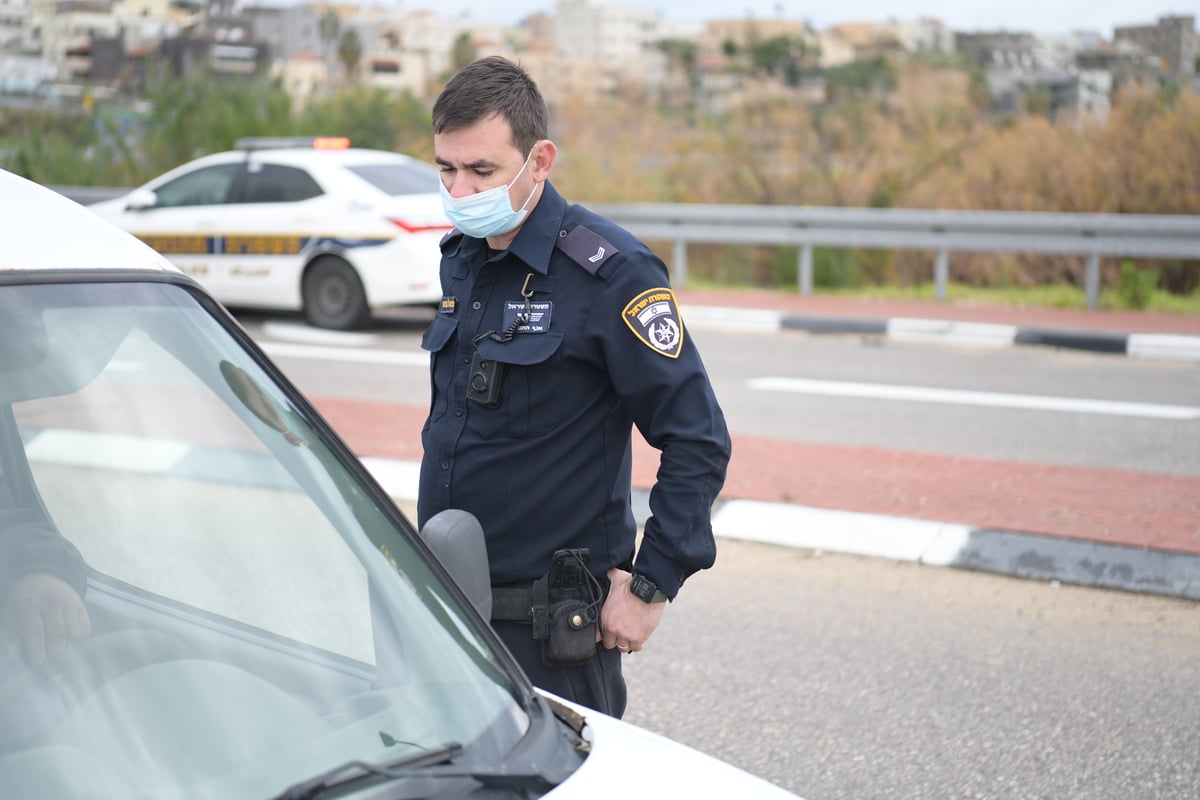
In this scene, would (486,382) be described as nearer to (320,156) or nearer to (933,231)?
(320,156)

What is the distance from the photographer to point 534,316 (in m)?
2.56

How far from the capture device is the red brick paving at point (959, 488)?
6191 millimetres

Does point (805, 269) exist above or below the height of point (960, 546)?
below

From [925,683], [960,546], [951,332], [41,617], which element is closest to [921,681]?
[925,683]

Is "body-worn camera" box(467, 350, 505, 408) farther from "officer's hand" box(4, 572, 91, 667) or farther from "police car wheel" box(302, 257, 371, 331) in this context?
"police car wheel" box(302, 257, 371, 331)

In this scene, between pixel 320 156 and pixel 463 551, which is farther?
pixel 320 156

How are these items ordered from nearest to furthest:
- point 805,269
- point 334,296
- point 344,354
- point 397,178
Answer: point 344,354, point 397,178, point 334,296, point 805,269

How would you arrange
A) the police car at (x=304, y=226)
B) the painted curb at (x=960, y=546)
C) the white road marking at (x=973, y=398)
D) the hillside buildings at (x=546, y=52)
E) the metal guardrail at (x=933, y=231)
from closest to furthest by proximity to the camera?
1. the painted curb at (x=960, y=546)
2. the white road marking at (x=973, y=398)
3. the police car at (x=304, y=226)
4. the metal guardrail at (x=933, y=231)
5. the hillside buildings at (x=546, y=52)

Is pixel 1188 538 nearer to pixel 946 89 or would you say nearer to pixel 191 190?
pixel 191 190

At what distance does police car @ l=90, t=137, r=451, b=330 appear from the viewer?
1191cm

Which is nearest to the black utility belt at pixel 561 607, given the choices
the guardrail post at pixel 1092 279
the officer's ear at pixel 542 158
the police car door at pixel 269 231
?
the officer's ear at pixel 542 158

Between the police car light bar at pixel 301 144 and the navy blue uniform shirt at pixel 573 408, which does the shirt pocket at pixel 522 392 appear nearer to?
the navy blue uniform shirt at pixel 573 408

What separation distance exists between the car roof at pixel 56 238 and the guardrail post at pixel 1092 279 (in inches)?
485

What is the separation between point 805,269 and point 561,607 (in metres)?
12.3
